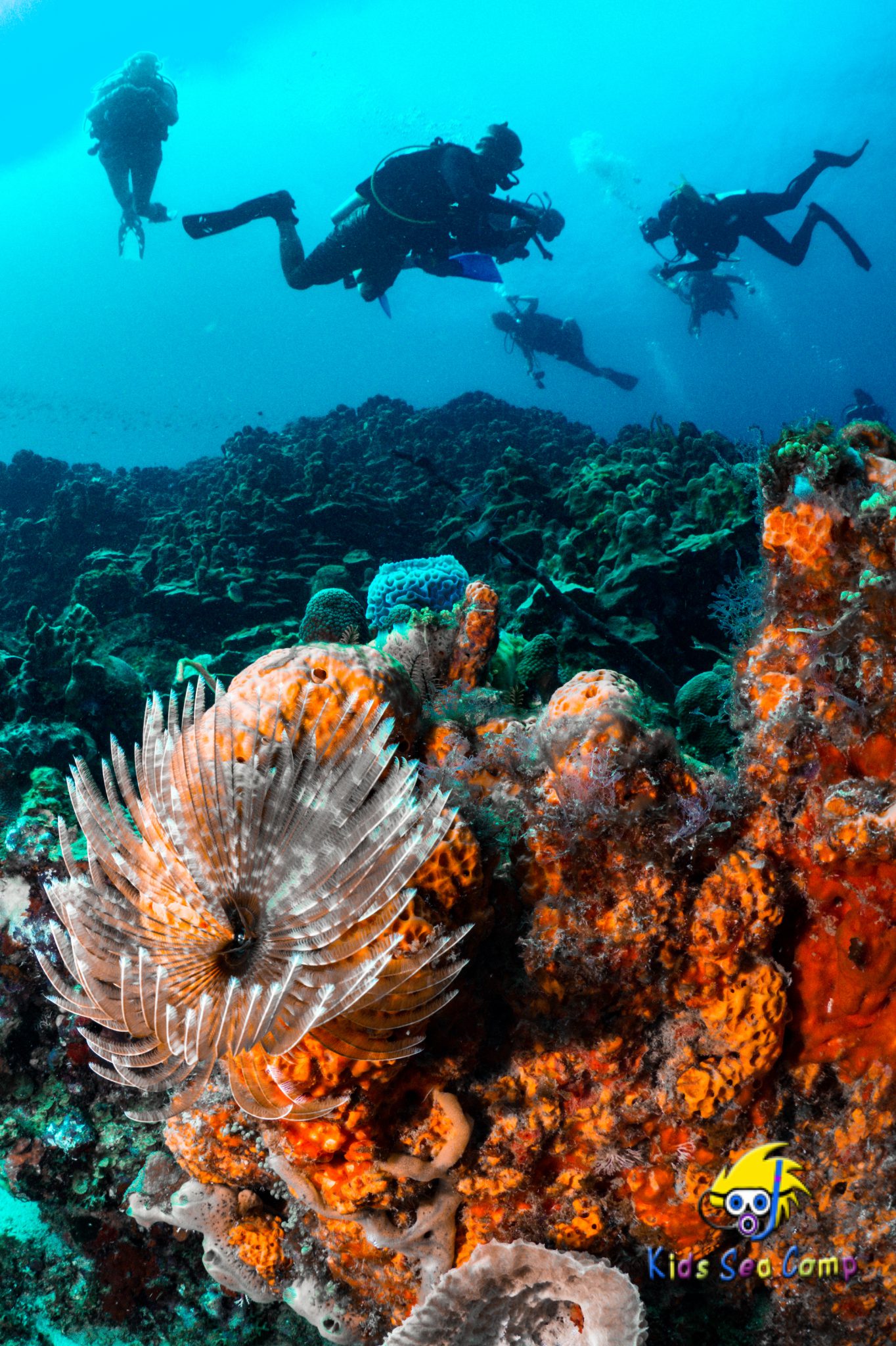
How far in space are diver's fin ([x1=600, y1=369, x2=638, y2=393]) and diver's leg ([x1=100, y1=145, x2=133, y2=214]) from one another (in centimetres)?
1896

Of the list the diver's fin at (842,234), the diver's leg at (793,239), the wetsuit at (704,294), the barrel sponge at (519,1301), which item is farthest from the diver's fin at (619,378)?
the barrel sponge at (519,1301)

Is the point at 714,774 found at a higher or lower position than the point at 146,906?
higher

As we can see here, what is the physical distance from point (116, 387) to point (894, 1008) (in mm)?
171626

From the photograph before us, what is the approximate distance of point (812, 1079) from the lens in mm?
2426

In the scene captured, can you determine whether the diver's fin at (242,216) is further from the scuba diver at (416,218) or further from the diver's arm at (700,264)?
the diver's arm at (700,264)

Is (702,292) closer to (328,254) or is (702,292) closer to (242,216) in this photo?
(328,254)

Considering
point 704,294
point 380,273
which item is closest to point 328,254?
point 380,273

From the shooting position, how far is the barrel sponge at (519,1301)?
2.09 m

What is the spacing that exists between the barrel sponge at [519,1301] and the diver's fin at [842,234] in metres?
23.1

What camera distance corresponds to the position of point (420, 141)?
307ft

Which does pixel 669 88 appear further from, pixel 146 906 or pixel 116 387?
pixel 146 906

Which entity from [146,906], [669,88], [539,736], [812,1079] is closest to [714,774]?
[539,736]

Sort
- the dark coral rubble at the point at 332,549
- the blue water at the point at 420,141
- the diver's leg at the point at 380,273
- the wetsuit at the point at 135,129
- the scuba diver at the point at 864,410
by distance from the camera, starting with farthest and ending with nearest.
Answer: the blue water at the point at 420,141
the wetsuit at the point at 135,129
the scuba diver at the point at 864,410
the diver's leg at the point at 380,273
the dark coral rubble at the point at 332,549

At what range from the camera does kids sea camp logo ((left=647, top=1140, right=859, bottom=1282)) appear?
92.7 inches
